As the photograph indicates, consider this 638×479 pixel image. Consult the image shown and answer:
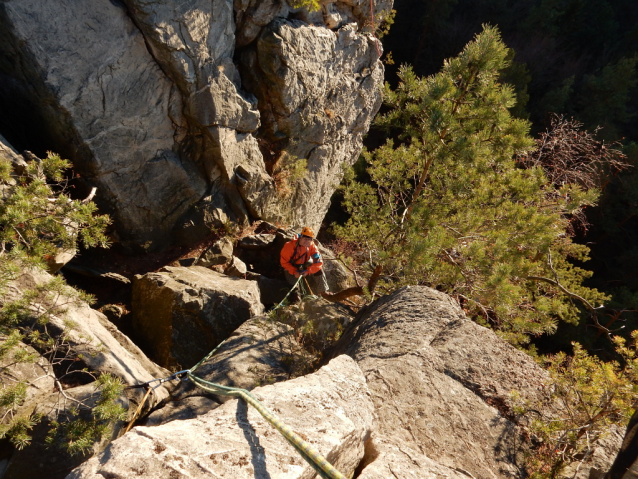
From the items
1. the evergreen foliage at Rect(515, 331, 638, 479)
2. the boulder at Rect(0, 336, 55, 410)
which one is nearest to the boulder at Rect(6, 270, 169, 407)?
the boulder at Rect(0, 336, 55, 410)

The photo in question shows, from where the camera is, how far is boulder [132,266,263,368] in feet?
22.2

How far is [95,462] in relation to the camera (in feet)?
6.79

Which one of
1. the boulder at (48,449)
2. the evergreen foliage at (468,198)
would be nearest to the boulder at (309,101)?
the evergreen foliage at (468,198)

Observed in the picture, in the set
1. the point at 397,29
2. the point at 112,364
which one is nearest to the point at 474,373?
the point at 112,364

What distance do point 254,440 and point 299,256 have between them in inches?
182

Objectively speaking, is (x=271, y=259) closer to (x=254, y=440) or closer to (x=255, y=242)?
(x=255, y=242)

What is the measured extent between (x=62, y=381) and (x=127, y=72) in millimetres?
5859

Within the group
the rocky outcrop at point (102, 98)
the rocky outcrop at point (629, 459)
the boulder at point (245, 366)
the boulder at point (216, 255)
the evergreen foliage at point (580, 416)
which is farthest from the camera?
the boulder at point (216, 255)

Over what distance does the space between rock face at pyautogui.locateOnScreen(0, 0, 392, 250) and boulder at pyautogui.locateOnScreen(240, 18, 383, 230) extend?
0.04 m

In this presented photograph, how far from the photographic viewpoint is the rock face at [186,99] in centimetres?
681

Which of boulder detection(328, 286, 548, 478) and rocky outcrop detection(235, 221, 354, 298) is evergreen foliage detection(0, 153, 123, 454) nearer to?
boulder detection(328, 286, 548, 478)

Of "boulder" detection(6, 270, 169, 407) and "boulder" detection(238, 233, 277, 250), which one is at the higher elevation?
"boulder" detection(238, 233, 277, 250)

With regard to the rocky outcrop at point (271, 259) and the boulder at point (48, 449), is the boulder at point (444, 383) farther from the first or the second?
the rocky outcrop at point (271, 259)

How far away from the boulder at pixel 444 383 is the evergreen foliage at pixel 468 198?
1180 mm
